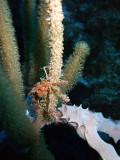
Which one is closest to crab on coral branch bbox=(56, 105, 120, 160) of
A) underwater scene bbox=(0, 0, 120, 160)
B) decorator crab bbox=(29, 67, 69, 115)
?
underwater scene bbox=(0, 0, 120, 160)

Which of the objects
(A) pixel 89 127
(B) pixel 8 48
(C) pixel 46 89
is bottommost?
(A) pixel 89 127

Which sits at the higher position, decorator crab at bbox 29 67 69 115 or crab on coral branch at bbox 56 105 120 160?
decorator crab at bbox 29 67 69 115

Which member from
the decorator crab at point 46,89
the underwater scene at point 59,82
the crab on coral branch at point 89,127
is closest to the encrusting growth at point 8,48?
the underwater scene at point 59,82

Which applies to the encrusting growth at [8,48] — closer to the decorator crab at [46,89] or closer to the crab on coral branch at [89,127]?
the decorator crab at [46,89]

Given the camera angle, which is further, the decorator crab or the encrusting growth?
the encrusting growth

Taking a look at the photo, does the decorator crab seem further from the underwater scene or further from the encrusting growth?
the encrusting growth

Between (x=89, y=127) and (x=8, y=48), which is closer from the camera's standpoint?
(x=89, y=127)

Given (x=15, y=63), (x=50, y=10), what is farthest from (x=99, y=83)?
(x=50, y=10)

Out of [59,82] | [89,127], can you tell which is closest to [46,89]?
[59,82]

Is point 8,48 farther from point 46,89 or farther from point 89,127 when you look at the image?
point 89,127
